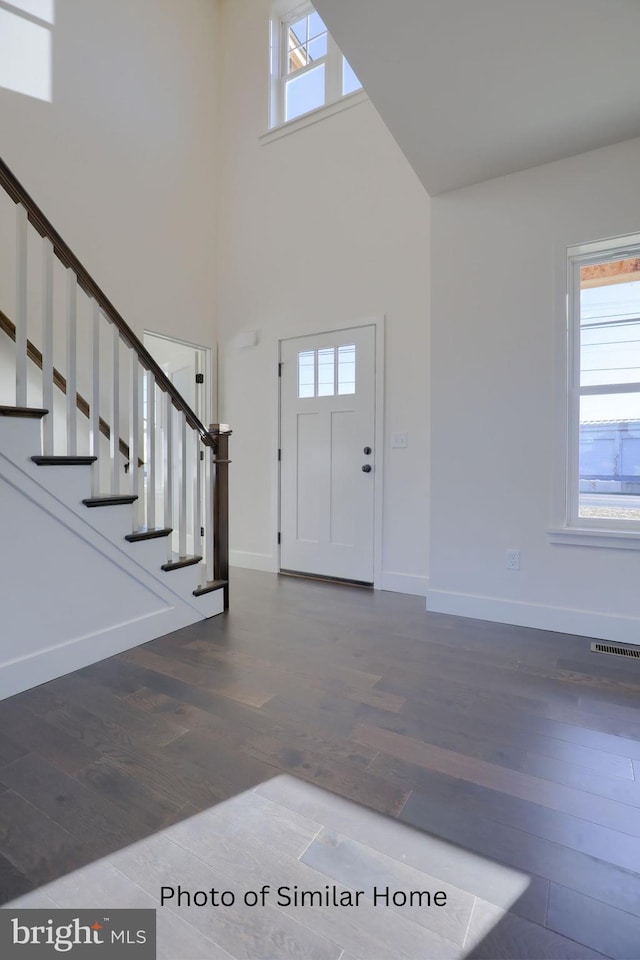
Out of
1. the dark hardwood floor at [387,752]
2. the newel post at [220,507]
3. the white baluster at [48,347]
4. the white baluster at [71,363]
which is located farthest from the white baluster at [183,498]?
the white baluster at [48,347]

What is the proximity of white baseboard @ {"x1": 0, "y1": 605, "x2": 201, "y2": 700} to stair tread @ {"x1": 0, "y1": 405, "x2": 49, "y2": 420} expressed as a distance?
1005mm

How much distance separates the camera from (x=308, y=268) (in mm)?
3867

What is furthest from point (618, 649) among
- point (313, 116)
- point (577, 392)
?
point (313, 116)

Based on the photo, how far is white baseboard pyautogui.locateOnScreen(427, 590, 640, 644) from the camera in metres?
2.47

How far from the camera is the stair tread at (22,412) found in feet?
5.96

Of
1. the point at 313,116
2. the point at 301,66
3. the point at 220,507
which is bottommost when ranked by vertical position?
the point at 220,507

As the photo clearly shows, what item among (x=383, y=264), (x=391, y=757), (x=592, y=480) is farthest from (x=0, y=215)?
(x=592, y=480)

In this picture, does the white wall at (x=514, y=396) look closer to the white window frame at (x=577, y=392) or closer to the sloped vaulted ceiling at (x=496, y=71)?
the white window frame at (x=577, y=392)

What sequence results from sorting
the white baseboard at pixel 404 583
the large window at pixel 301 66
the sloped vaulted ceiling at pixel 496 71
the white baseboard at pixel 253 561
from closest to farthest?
the sloped vaulted ceiling at pixel 496 71 → the white baseboard at pixel 404 583 → the large window at pixel 301 66 → the white baseboard at pixel 253 561

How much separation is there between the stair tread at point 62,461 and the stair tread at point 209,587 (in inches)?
40.3

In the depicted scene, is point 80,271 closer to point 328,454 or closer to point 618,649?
point 328,454

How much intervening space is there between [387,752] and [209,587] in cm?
161

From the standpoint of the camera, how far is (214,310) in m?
4.42

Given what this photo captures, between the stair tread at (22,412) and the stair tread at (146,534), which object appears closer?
the stair tread at (22,412)
